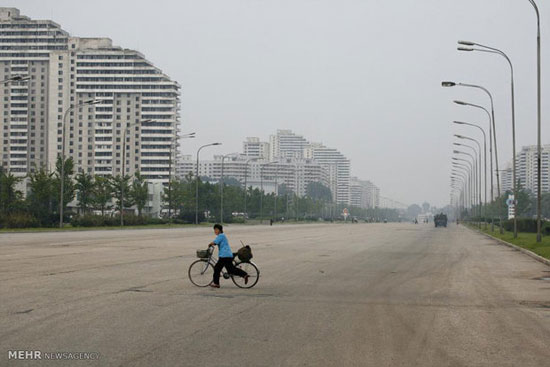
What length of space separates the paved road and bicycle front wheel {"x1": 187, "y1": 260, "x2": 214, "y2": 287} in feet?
0.86

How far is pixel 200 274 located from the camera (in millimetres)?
15352

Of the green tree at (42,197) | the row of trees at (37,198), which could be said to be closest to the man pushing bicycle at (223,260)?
the row of trees at (37,198)

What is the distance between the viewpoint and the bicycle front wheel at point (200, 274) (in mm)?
15320

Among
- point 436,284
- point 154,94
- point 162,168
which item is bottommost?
point 436,284

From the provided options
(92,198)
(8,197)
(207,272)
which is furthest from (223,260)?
(92,198)

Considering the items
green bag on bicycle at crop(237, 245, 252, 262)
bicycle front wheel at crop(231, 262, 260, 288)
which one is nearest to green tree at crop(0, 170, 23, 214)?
bicycle front wheel at crop(231, 262, 260, 288)

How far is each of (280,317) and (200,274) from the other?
15.0 feet

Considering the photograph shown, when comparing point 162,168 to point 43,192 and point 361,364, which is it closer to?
point 43,192

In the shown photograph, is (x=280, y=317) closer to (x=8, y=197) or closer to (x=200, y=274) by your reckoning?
(x=200, y=274)

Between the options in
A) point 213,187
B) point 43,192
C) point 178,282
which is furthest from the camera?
point 213,187

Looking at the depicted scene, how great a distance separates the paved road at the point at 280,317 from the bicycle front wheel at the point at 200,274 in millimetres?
262

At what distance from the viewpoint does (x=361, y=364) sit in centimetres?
770

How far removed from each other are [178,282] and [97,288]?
220cm

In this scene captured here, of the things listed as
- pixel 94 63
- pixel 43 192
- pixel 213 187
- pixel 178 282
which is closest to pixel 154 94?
pixel 94 63
